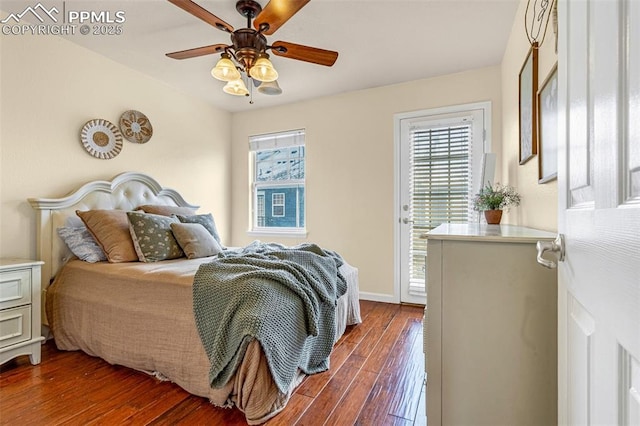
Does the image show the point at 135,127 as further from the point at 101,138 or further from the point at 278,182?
the point at 278,182

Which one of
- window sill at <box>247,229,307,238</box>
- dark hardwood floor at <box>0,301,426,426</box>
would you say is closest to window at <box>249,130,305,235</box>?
window sill at <box>247,229,307,238</box>

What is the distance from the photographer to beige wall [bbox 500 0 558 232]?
4.81 feet

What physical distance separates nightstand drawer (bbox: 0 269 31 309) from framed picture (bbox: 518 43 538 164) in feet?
10.5

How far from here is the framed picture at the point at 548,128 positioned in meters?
1.32

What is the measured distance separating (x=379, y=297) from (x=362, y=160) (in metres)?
1.57

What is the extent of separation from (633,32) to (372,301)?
328cm

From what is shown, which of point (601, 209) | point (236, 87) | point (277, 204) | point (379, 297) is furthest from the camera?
point (277, 204)

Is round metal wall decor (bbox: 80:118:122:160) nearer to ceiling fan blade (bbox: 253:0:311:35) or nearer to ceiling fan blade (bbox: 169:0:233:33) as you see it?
ceiling fan blade (bbox: 169:0:233:33)

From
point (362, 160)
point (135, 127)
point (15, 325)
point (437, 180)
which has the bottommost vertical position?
point (15, 325)

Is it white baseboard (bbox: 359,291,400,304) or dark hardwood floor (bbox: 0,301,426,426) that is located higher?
white baseboard (bbox: 359,291,400,304)

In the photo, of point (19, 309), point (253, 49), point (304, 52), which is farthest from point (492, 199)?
point (19, 309)

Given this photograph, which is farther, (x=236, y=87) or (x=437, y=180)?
(x=437, y=180)

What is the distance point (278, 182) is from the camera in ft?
13.5

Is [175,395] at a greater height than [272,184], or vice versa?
[272,184]
